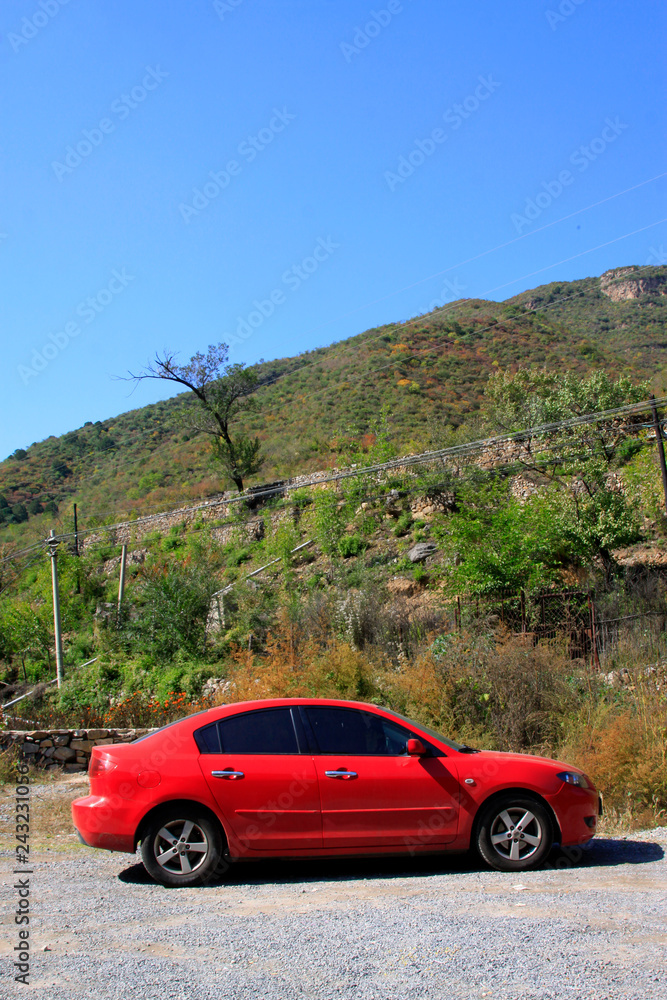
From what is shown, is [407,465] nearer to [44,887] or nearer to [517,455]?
[517,455]

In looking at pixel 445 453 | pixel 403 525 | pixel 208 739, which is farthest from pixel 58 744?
pixel 403 525

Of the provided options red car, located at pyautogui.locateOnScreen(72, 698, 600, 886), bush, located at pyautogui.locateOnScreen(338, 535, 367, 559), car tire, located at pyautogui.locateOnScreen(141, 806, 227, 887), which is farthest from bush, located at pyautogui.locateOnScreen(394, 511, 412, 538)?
car tire, located at pyautogui.locateOnScreen(141, 806, 227, 887)

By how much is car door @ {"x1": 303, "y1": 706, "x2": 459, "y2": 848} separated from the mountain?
78.0ft

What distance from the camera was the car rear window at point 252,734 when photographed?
612 centimetres

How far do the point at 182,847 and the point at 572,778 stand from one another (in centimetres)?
319

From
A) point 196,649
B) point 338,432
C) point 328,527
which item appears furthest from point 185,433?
point 196,649

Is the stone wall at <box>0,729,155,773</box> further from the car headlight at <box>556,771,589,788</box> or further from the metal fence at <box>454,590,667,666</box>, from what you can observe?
the car headlight at <box>556,771,589,788</box>

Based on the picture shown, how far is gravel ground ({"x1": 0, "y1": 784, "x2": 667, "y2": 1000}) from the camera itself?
376cm

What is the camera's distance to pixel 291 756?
Result: 6.08m

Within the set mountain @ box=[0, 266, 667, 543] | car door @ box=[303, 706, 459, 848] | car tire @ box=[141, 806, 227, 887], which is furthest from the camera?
mountain @ box=[0, 266, 667, 543]

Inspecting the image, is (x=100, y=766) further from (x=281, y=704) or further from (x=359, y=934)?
(x=359, y=934)

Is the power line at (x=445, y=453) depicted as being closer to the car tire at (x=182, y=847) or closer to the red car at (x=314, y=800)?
the red car at (x=314, y=800)

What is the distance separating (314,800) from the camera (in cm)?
592

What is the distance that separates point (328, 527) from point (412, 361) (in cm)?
3045
